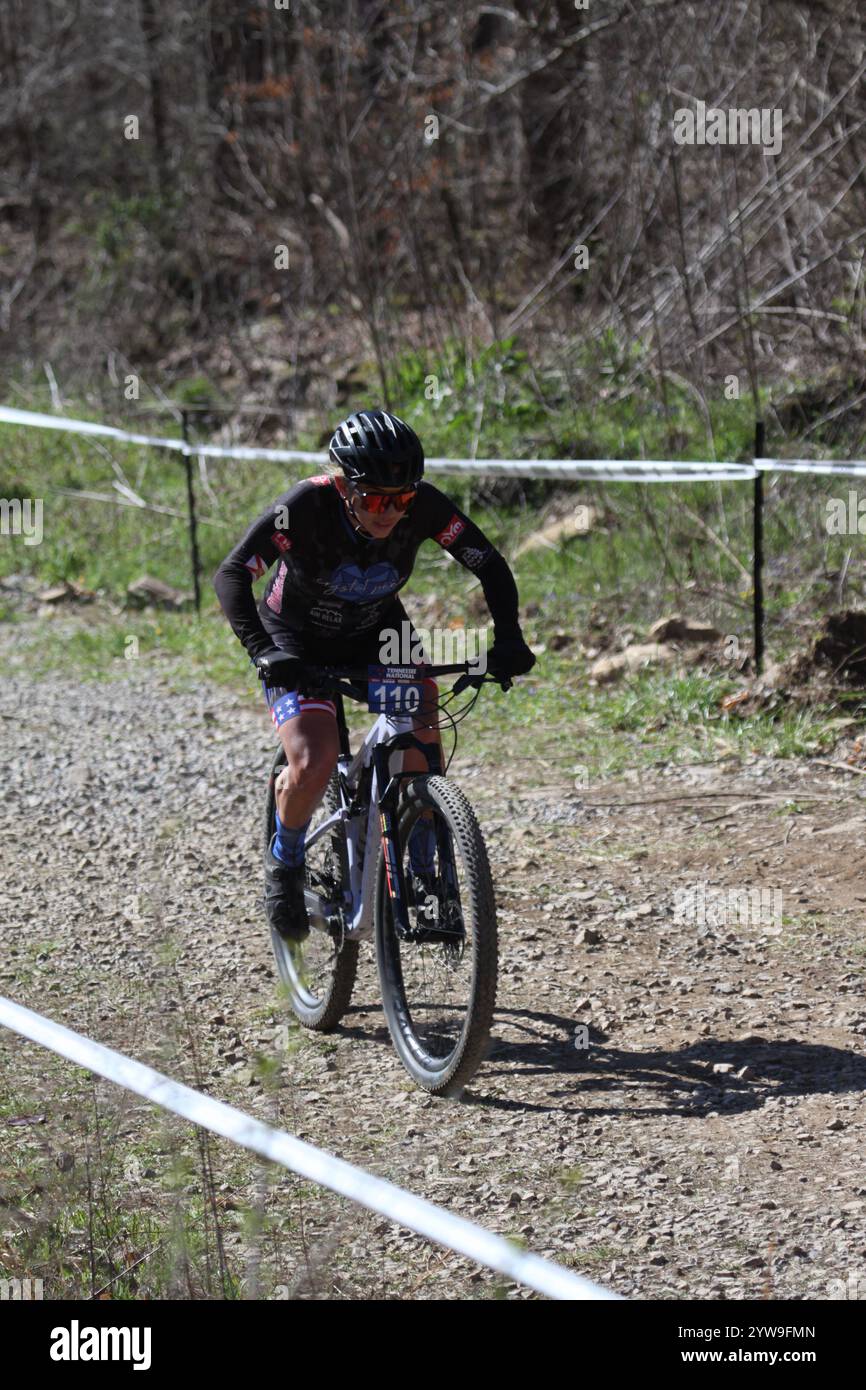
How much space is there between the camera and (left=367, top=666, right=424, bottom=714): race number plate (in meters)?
4.73

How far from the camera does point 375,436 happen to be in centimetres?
450

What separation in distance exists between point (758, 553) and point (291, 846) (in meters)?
4.02

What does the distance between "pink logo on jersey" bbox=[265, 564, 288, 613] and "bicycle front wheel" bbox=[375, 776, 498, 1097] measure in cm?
77

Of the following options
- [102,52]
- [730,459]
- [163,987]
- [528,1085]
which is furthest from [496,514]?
[102,52]

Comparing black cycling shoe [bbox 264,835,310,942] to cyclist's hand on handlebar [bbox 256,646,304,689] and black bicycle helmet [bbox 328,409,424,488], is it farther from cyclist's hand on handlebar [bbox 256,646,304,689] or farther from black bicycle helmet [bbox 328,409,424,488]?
black bicycle helmet [bbox 328,409,424,488]

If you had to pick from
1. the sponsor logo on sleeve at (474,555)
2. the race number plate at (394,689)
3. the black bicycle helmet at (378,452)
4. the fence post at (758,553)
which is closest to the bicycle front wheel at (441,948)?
the race number plate at (394,689)

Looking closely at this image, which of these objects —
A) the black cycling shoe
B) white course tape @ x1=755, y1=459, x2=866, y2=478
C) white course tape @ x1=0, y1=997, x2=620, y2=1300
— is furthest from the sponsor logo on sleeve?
white course tape @ x1=755, y1=459, x2=866, y2=478

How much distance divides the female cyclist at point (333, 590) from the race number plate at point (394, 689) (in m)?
0.04

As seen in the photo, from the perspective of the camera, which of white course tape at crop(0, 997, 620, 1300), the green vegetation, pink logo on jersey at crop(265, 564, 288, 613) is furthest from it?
the green vegetation

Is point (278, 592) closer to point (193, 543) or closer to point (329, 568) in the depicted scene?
point (329, 568)

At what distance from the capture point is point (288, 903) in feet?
16.9

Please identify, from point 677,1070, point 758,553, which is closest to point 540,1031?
point 677,1070

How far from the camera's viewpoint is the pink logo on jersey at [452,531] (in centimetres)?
492

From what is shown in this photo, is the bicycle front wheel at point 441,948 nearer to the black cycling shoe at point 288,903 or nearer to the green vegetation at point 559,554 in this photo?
the black cycling shoe at point 288,903
